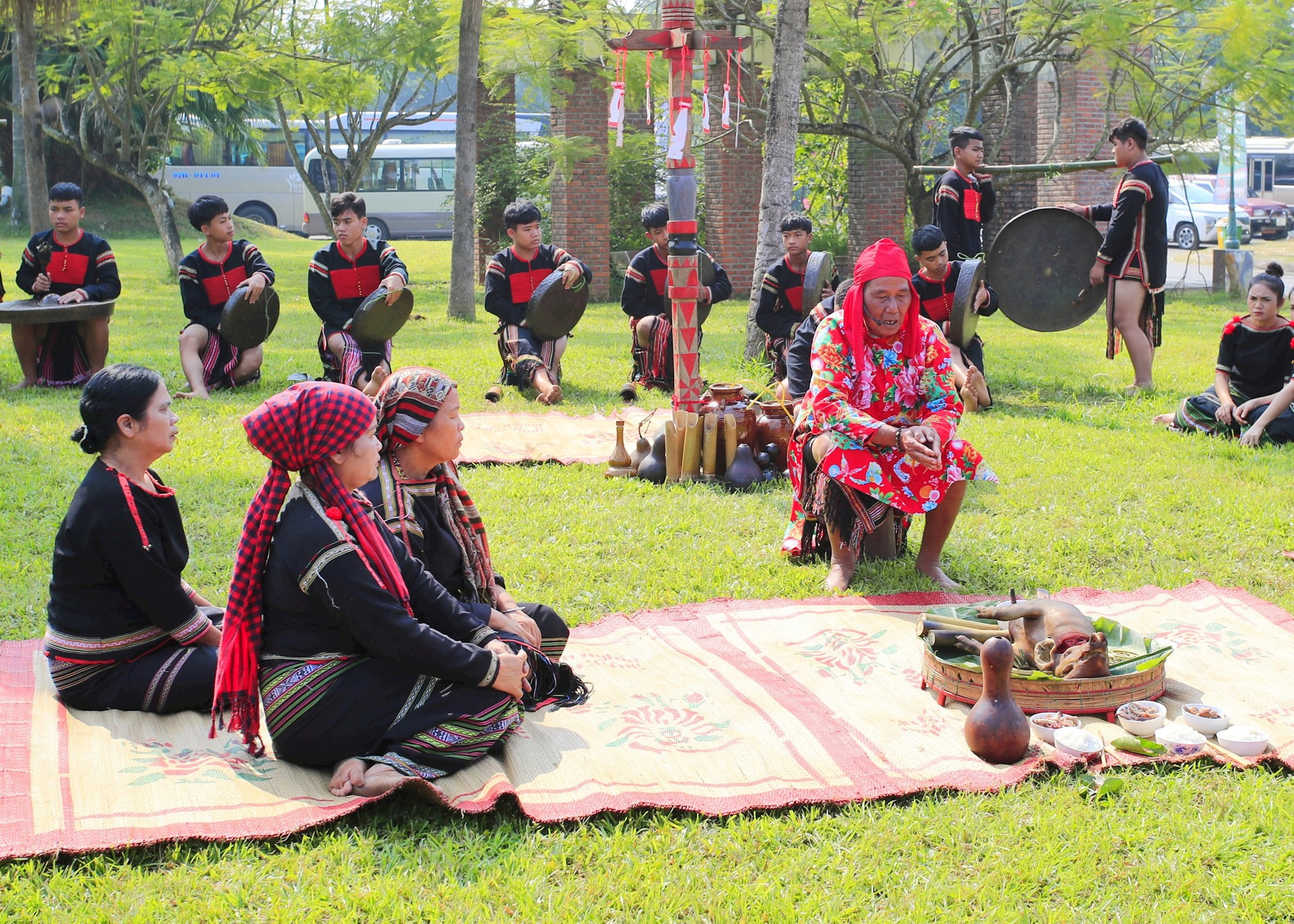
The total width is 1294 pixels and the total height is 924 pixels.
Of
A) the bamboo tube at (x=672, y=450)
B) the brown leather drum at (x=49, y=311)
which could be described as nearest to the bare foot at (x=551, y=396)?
the bamboo tube at (x=672, y=450)

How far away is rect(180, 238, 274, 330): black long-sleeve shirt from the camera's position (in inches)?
363

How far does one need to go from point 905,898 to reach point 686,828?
57cm

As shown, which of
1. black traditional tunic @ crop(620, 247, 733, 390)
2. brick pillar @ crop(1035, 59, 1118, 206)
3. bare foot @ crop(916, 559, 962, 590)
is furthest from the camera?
brick pillar @ crop(1035, 59, 1118, 206)

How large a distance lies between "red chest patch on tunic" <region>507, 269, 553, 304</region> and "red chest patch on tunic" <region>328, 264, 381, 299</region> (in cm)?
104

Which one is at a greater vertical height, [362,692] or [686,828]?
[362,692]

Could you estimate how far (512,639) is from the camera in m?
3.67

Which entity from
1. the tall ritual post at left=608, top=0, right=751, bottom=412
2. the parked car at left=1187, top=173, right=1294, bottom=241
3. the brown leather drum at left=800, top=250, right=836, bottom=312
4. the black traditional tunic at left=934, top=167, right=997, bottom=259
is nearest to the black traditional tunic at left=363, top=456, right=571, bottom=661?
the tall ritual post at left=608, top=0, right=751, bottom=412

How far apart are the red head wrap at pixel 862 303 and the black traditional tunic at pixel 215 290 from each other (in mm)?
5495

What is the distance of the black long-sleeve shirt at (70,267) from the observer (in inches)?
364

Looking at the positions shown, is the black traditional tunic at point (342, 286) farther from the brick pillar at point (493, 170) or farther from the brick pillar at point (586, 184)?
the brick pillar at point (493, 170)

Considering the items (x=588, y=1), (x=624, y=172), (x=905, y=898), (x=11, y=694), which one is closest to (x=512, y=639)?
(x=905, y=898)

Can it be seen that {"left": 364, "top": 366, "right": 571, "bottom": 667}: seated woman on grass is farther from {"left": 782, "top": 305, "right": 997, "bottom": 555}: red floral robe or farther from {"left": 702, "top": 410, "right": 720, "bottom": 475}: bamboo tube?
{"left": 702, "top": 410, "right": 720, "bottom": 475}: bamboo tube

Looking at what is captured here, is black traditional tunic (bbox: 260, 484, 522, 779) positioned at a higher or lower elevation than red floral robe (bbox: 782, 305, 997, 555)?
lower

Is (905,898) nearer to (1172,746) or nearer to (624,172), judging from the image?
(1172,746)
